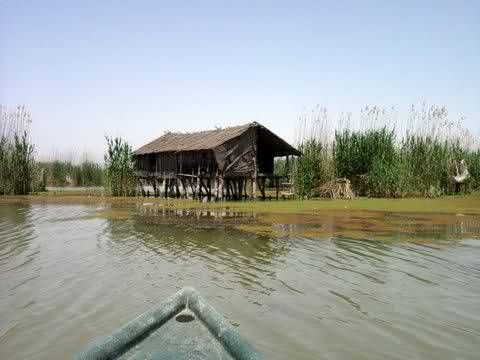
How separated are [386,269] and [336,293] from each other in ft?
5.52

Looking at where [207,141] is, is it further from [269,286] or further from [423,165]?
[269,286]

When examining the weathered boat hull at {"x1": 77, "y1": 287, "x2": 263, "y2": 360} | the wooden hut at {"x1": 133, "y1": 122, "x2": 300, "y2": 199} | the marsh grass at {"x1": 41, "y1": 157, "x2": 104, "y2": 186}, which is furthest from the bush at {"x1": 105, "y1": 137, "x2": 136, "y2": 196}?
the weathered boat hull at {"x1": 77, "y1": 287, "x2": 263, "y2": 360}

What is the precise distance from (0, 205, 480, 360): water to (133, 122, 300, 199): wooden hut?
1125 centimetres

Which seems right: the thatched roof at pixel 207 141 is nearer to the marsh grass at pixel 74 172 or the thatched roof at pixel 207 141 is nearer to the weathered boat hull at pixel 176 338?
the marsh grass at pixel 74 172

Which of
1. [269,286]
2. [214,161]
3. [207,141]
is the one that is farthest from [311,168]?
[269,286]

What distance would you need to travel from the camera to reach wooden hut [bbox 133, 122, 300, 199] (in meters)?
22.7

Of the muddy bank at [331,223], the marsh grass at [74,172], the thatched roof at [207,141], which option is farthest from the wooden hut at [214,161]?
the marsh grass at [74,172]

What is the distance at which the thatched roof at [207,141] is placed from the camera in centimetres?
2277

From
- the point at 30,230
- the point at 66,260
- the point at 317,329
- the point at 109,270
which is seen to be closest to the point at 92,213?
the point at 30,230

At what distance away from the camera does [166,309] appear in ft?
8.84

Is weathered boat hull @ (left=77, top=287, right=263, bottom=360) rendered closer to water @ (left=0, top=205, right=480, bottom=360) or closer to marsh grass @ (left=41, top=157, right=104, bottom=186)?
water @ (left=0, top=205, right=480, bottom=360)

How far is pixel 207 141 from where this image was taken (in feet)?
78.0

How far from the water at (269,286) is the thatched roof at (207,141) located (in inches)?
458

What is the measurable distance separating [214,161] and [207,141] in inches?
50.5
